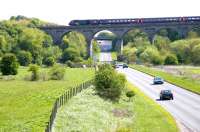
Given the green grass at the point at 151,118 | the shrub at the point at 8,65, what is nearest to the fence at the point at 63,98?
the green grass at the point at 151,118

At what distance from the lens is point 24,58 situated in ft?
385

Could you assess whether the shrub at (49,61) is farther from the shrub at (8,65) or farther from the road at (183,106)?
the road at (183,106)

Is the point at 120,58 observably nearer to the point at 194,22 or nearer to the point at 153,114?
the point at 194,22

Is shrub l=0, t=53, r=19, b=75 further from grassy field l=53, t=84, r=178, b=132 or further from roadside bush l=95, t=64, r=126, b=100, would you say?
grassy field l=53, t=84, r=178, b=132

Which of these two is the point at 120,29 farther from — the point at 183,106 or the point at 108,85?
the point at 183,106

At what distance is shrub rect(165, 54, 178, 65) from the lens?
442ft

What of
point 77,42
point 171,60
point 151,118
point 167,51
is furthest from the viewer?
point 77,42

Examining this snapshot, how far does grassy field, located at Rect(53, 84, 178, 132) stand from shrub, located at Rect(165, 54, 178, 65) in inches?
3311

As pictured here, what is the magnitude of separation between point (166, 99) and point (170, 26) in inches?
4154

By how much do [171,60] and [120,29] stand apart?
35.2 metres

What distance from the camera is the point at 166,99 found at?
56.1 meters

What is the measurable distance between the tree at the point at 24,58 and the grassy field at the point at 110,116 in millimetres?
67514

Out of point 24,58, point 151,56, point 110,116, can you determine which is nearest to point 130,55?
point 151,56

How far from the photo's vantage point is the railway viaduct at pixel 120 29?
15962 cm
